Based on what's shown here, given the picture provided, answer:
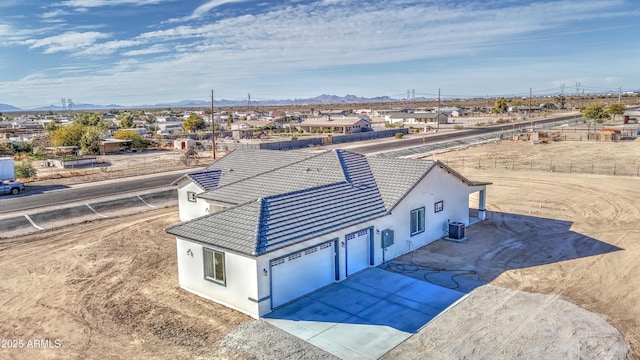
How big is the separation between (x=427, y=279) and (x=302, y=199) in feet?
19.6

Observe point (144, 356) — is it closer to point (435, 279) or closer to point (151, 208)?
point (435, 279)

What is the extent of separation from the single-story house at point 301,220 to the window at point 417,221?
0.16 feet

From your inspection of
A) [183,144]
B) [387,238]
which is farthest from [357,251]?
[183,144]

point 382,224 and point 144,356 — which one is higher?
point 382,224

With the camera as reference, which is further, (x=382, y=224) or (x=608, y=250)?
(x=608, y=250)

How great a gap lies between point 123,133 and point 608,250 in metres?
73.9

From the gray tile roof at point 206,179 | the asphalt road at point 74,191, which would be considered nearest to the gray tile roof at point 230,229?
the gray tile roof at point 206,179

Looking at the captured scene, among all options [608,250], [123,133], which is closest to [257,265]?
[608,250]

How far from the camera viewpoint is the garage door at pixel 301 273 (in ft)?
54.3

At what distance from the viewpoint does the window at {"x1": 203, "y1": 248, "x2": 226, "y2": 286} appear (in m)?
17.0

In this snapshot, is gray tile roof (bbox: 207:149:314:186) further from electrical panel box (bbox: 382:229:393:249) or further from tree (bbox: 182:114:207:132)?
tree (bbox: 182:114:207:132)

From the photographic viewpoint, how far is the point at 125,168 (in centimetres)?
5550

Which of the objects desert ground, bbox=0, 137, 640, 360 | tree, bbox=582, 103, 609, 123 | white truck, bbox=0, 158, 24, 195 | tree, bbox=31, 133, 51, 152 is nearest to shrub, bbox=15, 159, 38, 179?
white truck, bbox=0, 158, 24, 195

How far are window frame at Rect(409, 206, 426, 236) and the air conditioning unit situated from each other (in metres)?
1.88
